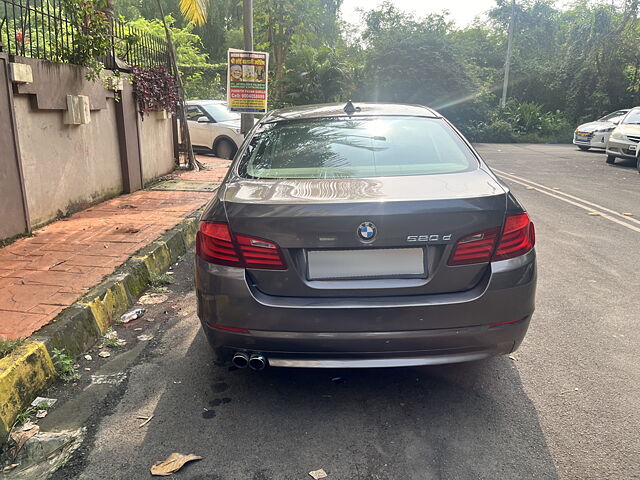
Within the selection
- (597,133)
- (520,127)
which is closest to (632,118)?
(597,133)

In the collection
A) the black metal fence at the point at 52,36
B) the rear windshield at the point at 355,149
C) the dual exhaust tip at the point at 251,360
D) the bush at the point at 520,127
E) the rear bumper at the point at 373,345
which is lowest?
the bush at the point at 520,127

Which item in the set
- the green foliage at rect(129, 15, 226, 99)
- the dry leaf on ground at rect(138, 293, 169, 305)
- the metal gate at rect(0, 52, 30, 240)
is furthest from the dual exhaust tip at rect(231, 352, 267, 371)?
the green foliage at rect(129, 15, 226, 99)

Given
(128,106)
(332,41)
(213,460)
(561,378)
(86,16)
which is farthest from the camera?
(332,41)

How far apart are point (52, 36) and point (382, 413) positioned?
19.7 feet

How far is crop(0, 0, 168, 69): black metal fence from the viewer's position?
220 inches

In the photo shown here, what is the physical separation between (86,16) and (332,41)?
118 feet

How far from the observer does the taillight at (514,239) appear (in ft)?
8.93

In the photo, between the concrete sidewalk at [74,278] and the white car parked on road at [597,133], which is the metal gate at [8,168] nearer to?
the concrete sidewalk at [74,278]

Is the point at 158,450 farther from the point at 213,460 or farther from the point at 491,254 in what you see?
the point at 491,254

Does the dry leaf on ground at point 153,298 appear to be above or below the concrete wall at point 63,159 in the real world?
below

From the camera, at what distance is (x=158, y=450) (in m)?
2.60

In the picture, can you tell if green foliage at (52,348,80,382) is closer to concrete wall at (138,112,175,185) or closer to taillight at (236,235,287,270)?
taillight at (236,235,287,270)

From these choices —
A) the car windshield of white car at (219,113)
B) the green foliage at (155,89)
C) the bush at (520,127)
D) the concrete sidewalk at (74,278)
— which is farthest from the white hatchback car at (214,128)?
the bush at (520,127)

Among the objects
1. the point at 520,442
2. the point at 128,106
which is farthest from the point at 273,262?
the point at 128,106
